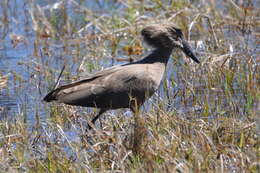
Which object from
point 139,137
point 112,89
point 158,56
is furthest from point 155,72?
point 139,137

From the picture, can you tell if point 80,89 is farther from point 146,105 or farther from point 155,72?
point 146,105

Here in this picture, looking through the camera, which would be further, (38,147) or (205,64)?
(205,64)

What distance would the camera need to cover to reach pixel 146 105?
668 centimetres

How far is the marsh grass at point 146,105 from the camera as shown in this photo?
492 centimetres

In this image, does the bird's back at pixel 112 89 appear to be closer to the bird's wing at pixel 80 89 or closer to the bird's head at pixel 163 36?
the bird's wing at pixel 80 89

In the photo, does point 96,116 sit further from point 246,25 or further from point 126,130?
point 246,25

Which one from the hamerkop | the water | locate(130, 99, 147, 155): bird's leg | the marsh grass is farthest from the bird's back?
locate(130, 99, 147, 155): bird's leg

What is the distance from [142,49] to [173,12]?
61 centimetres

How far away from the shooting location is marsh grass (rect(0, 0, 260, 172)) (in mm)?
4918

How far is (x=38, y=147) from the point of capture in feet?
18.0

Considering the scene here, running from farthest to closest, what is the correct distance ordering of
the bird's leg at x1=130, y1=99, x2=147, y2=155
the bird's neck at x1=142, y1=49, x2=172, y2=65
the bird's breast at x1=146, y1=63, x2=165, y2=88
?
the bird's neck at x1=142, y1=49, x2=172, y2=65 < the bird's breast at x1=146, y1=63, x2=165, y2=88 < the bird's leg at x1=130, y1=99, x2=147, y2=155

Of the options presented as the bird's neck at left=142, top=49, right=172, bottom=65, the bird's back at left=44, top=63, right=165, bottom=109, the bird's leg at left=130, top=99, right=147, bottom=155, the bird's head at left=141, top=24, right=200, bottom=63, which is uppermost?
the bird's head at left=141, top=24, right=200, bottom=63

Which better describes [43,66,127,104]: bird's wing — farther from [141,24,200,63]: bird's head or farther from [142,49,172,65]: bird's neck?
[141,24,200,63]: bird's head

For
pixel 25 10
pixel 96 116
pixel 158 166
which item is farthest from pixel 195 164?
pixel 25 10
